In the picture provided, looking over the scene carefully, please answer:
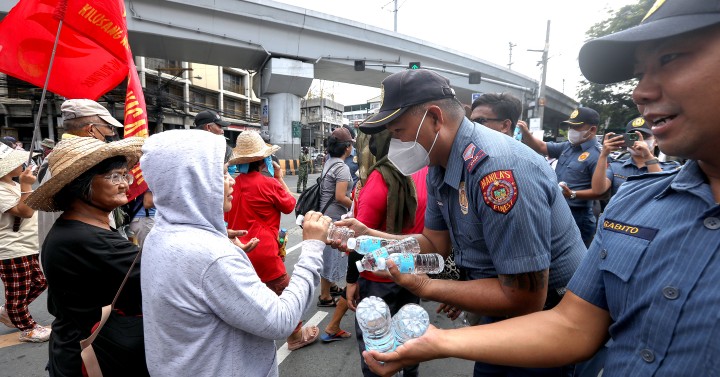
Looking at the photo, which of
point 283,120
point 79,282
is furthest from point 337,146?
point 283,120

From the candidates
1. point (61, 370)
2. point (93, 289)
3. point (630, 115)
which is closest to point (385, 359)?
point (93, 289)

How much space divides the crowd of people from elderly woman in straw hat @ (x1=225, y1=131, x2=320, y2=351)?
1.02 metres

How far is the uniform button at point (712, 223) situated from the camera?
2.68 feet

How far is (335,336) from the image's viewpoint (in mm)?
3529

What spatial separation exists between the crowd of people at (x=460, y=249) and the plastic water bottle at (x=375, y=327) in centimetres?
10

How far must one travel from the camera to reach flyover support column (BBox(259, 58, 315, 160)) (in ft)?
53.6

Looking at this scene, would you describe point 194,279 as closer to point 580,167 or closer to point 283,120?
point 580,167

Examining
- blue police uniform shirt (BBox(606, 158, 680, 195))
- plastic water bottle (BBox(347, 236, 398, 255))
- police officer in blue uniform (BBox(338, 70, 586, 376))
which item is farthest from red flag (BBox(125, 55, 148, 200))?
blue police uniform shirt (BBox(606, 158, 680, 195))

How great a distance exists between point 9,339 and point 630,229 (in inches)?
202

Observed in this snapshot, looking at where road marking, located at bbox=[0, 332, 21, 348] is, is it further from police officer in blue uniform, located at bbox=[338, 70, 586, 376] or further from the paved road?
police officer in blue uniform, located at bbox=[338, 70, 586, 376]

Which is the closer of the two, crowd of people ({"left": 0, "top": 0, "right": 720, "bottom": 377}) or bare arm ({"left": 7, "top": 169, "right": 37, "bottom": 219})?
crowd of people ({"left": 0, "top": 0, "right": 720, "bottom": 377})

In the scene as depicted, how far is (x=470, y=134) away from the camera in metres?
1.61

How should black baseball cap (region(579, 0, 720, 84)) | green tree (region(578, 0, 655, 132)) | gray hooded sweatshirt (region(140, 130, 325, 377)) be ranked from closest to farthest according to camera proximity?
1. black baseball cap (region(579, 0, 720, 84))
2. gray hooded sweatshirt (region(140, 130, 325, 377))
3. green tree (region(578, 0, 655, 132))

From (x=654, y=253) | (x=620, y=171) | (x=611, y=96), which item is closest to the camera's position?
(x=654, y=253)
